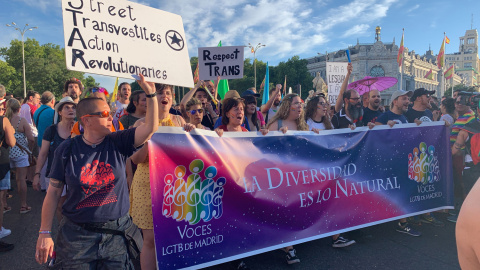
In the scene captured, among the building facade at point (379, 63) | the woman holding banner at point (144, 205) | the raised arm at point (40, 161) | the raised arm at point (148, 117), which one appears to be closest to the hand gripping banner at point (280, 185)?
the woman holding banner at point (144, 205)

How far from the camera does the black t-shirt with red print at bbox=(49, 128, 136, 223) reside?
1.94 m

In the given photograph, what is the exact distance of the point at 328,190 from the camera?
3604 mm

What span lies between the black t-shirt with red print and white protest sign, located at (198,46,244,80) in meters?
3.42

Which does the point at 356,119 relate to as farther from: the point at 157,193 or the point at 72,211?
the point at 72,211

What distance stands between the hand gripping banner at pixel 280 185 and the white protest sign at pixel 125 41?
0.61 m

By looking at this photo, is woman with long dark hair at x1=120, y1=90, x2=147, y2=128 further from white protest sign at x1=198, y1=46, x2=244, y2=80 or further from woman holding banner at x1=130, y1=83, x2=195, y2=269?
white protest sign at x1=198, y1=46, x2=244, y2=80

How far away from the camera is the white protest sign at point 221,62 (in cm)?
529

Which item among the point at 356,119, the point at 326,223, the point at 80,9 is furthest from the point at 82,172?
the point at 356,119

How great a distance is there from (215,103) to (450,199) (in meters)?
4.11

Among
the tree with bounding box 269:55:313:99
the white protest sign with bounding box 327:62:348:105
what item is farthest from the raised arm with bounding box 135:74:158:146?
the tree with bounding box 269:55:313:99

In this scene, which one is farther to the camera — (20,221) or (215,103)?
(215,103)

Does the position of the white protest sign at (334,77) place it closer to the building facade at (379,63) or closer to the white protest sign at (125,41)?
the white protest sign at (125,41)

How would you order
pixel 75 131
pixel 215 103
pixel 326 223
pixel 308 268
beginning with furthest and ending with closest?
1. pixel 215 103
2. pixel 326 223
3. pixel 308 268
4. pixel 75 131

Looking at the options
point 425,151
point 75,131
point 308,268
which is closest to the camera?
point 75,131
